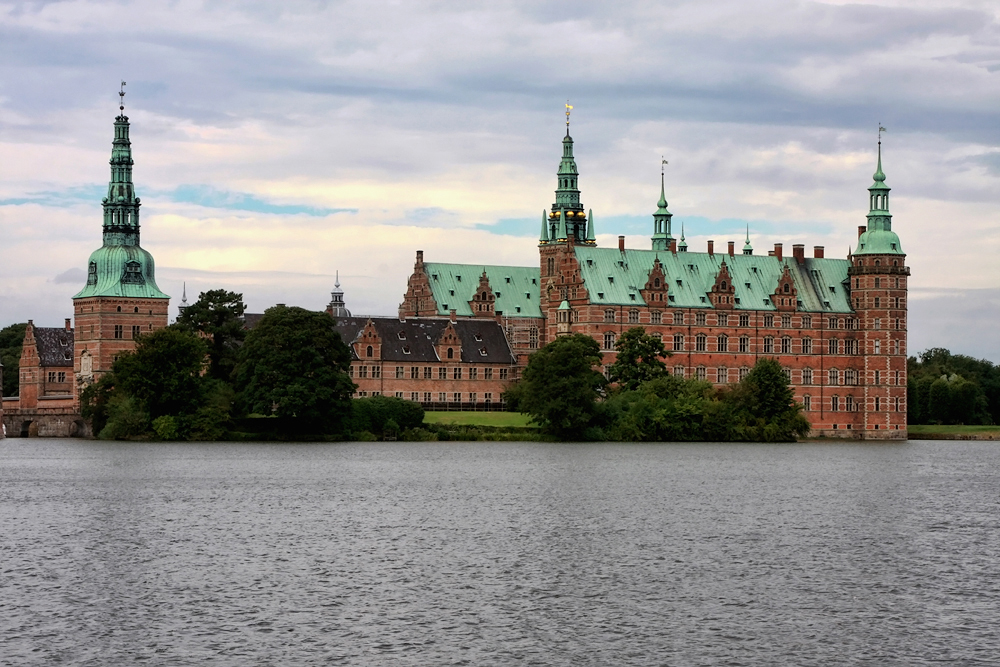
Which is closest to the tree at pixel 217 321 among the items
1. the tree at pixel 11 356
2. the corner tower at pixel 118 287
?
the corner tower at pixel 118 287

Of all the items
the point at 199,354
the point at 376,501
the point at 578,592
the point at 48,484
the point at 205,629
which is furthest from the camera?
the point at 199,354

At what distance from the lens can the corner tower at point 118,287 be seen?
414ft

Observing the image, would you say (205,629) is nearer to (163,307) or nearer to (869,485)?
(869,485)

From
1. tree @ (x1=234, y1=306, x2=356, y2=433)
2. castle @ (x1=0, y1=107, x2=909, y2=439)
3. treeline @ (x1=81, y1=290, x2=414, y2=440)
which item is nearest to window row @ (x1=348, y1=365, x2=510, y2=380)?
castle @ (x1=0, y1=107, x2=909, y2=439)

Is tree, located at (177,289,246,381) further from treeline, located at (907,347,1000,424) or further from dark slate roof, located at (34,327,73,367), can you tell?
treeline, located at (907,347,1000,424)

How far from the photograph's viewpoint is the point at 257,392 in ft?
303

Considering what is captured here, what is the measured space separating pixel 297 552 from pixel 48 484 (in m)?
24.5

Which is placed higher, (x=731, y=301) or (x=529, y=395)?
(x=731, y=301)

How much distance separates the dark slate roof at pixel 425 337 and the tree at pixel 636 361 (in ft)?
60.0

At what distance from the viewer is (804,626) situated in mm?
31969

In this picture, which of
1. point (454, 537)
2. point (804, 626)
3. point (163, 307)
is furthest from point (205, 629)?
point (163, 307)

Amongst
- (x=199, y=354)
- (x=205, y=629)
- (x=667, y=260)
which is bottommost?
(x=205, y=629)

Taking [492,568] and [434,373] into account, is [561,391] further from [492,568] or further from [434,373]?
[492,568]

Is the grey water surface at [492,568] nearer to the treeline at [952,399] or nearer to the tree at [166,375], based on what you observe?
the tree at [166,375]
